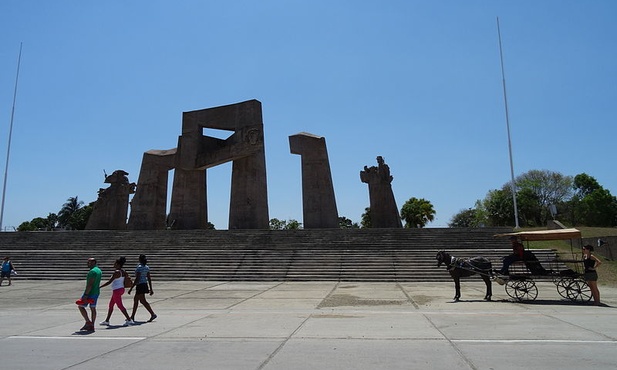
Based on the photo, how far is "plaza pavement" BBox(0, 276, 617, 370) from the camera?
5.23 meters

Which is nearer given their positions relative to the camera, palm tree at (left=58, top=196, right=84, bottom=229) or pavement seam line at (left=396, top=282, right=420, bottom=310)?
pavement seam line at (left=396, top=282, right=420, bottom=310)

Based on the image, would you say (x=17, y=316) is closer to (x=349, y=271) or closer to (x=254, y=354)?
(x=254, y=354)

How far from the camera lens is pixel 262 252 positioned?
2075 cm

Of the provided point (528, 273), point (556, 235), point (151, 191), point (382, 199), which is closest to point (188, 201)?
point (151, 191)

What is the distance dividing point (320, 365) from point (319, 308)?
5.02m

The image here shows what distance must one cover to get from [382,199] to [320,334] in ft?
78.5

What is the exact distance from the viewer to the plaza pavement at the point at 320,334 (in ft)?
17.1

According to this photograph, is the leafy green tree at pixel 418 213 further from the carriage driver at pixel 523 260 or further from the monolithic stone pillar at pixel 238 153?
the carriage driver at pixel 523 260

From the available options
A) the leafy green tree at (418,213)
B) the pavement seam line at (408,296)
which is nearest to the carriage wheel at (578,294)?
the pavement seam line at (408,296)

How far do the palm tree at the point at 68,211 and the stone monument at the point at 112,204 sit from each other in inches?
1650

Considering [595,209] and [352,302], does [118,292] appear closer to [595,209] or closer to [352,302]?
[352,302]

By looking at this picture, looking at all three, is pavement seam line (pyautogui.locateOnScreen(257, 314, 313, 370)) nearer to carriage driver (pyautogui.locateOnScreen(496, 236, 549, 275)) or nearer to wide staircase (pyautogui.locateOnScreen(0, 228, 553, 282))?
carriage driver (pyautogui.locateOnScreen(496, 236, 549, 275))

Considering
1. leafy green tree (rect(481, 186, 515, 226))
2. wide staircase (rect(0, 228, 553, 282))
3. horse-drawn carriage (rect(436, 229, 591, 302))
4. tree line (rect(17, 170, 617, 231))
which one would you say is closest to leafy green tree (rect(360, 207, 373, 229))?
tree line (rect(17, 170, 617, 231))

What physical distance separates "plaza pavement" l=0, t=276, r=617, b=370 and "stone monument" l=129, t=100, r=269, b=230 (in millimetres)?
18345
